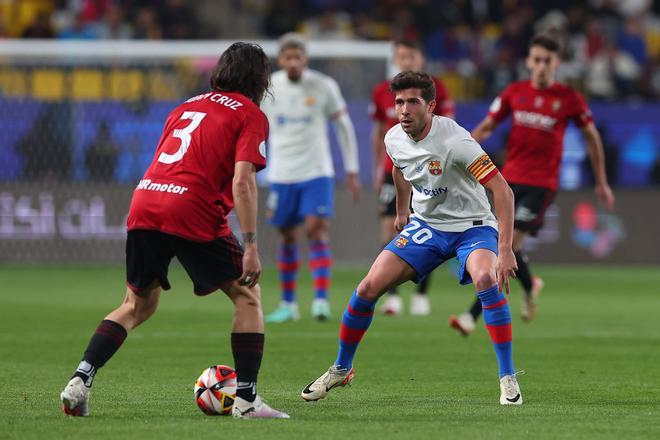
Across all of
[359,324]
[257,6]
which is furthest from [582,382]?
[257,6]

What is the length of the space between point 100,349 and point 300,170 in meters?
6.03

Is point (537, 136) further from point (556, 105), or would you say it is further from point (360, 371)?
point (360, 371)

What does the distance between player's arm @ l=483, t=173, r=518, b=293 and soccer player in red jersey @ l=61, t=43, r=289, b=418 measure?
1.26 metres

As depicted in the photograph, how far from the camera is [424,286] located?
41.9ft

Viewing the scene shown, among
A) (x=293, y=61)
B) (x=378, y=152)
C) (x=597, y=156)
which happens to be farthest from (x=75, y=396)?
(x=378, y=152)

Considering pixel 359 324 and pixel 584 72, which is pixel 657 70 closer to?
pixel 584 72

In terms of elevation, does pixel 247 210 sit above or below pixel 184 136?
below

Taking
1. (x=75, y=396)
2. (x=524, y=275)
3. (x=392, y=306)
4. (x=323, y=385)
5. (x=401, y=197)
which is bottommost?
(x=392, y=306)

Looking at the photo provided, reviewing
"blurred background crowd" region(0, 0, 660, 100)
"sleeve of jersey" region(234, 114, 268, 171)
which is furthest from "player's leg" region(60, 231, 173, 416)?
"blurred background crowd" region(0, 0, 660, 100)

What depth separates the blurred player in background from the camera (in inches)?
480

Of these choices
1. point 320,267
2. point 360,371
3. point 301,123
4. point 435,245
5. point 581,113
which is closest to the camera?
point 435,245

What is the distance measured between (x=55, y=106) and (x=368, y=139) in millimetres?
4302

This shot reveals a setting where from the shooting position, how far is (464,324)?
1040 cm

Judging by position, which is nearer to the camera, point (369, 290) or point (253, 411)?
point (253, 411)
